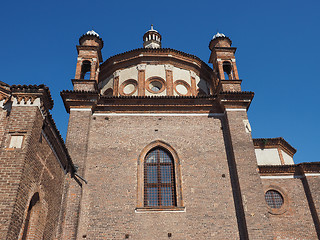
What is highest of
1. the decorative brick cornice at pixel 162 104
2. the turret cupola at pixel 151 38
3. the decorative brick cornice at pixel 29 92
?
the turret cupola at pixel 151 38

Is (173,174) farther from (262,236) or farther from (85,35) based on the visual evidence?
(85,35)

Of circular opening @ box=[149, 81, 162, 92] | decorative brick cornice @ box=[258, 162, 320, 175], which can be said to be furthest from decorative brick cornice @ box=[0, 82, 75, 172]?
decorative brick cornice @ box=[258, 162, 320, 175]

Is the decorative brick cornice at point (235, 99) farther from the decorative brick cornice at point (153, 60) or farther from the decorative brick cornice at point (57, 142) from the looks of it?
the decorative brick cornice at point (57, 142)

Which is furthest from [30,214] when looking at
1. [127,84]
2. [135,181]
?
[127,84]

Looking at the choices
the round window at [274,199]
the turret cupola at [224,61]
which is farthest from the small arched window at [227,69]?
the round window at [274,199]

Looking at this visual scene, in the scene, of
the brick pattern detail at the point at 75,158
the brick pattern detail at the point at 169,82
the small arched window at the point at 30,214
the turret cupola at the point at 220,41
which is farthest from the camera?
the turret cupola at the point at 220,41

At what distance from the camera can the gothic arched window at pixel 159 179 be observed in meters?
12.1

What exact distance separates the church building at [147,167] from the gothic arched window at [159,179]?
44 millimetres

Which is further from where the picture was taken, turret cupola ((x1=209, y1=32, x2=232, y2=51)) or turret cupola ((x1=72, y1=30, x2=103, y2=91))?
turret cupola ((x1=209, y1=32, x2=232, y2=51))

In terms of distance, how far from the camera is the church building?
341 inches

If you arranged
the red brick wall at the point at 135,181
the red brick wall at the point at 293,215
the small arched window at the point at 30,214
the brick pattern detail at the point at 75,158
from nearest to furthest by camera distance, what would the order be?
the small arched window at the point at 30,214, the brick pattern detail at the point at 75,158, the red brick wall at the point at 135,181, the red brick wall at the point at 293,215

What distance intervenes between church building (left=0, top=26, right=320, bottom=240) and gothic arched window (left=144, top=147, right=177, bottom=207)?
0.04 m

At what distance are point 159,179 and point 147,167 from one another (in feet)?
2.47

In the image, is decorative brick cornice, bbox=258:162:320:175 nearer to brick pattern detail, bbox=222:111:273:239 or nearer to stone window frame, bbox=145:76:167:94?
brick pattern detail, bbox=222:111:273:239
